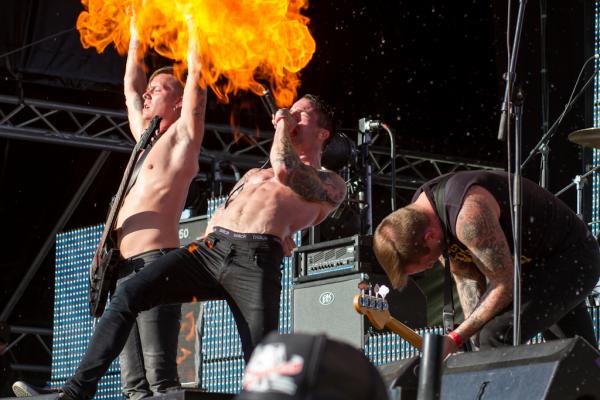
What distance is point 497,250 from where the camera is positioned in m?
4.02

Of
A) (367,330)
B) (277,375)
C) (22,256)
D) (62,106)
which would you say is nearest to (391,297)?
(367,330)

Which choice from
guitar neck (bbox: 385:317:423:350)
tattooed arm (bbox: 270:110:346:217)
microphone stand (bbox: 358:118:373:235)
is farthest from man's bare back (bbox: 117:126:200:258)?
microphone stand (bbox: 358:118:373:235)

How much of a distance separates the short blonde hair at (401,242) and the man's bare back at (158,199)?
1511 millimetres

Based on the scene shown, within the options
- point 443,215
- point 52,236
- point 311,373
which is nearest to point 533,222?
point 443,215

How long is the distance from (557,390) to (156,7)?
4070 millimetres

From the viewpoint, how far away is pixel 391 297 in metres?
7.05

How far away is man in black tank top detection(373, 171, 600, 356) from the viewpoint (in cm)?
404

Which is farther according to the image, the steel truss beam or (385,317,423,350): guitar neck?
the steel truss beam

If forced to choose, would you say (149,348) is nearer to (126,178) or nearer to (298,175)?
(126,178)

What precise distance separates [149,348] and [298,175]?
113cm

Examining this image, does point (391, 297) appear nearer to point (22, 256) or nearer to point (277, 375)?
point (277, 375)

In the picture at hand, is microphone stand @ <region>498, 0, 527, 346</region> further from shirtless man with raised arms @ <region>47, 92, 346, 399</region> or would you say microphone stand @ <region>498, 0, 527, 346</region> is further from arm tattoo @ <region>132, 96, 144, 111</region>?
arm tattoo @ <region>132, 96, 144, 111</region>

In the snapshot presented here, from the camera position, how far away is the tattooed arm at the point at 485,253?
13.1ft

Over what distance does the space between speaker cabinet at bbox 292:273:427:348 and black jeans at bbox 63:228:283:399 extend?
5.67 feet
